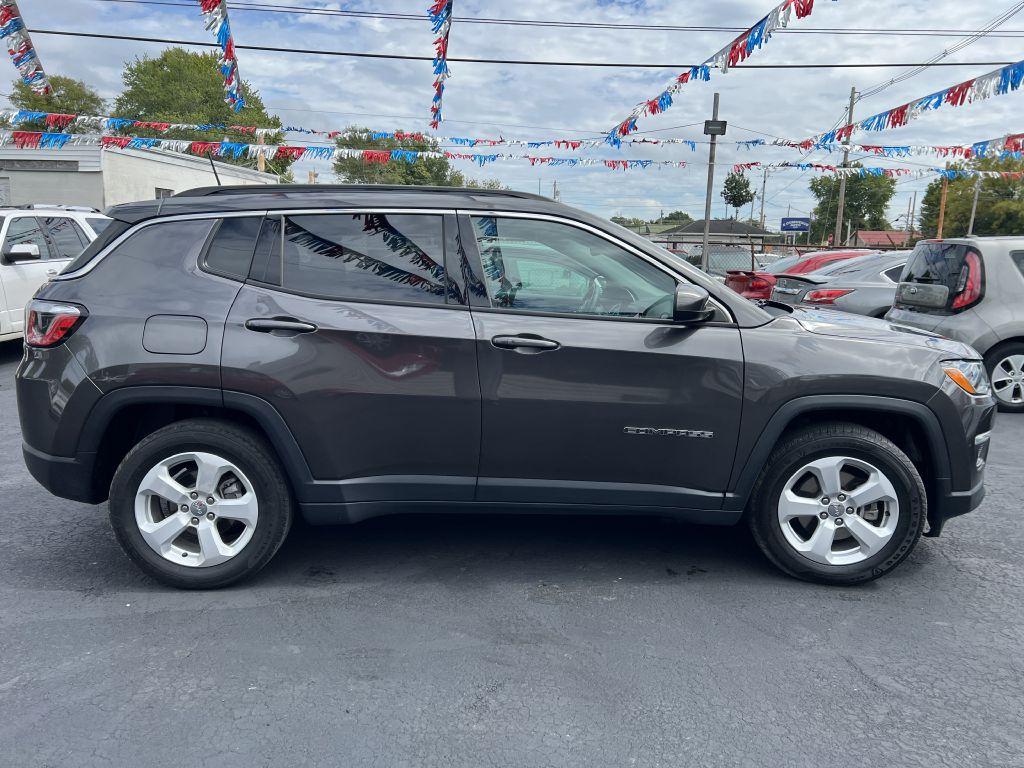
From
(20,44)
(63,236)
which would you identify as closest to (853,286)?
(63,236)

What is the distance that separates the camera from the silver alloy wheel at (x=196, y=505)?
11.0 ft

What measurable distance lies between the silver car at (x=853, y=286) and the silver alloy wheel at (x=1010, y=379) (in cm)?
177

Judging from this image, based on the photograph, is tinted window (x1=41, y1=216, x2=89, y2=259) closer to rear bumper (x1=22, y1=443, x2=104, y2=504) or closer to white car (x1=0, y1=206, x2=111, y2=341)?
white car (x1=0, y1=206, x2=111, y2=341)

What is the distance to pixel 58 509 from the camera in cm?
447

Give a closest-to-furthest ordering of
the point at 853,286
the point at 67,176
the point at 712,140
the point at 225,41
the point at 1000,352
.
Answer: the point at 1000,352
the point at 853,286
the point at 225,41
the point at 712,140
the point at 67,176

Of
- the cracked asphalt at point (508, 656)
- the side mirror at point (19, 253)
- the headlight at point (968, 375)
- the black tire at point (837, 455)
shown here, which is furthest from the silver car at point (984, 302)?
the side mirror at point (19, 253)

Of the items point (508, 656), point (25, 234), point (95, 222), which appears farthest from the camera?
point (95, 222)

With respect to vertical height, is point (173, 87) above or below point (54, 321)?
above

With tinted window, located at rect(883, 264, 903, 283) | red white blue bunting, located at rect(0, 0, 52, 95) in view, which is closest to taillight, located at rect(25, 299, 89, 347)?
tinted window, located at rect(883, 264, 903, 283)

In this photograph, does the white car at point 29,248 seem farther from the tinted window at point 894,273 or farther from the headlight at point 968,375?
the tinted window at point 894,273

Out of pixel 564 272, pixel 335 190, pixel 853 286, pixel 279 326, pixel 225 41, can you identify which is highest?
pixel 225 41

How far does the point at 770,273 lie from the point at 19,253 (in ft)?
33.9

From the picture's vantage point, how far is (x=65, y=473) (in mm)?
3439

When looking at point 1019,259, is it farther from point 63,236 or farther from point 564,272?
point 63,236
